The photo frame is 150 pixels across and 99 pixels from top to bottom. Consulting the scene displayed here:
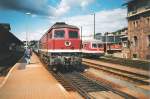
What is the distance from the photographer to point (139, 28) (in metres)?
45.5

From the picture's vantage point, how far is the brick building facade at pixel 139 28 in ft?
141

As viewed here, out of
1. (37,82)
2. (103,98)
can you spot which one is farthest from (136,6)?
(103,98)

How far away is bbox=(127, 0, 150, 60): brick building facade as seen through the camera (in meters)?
42.9

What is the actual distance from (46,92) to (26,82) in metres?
3.76

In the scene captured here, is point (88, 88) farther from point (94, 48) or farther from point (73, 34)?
point (94, 48)

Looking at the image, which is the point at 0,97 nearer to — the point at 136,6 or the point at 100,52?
the point at 100,52

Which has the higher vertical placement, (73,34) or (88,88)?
(73,34)

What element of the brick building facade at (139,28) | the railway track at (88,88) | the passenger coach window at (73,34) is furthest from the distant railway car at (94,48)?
the railway track at (88,88)

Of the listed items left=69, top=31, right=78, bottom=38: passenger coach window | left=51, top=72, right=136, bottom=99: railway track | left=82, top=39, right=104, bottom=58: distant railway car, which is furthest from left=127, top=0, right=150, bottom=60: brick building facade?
left=51, top=72, right=136, bottom=99: railway track

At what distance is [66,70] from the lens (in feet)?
78.4

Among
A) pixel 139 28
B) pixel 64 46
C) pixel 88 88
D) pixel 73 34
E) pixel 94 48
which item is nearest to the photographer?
pixel 88 88

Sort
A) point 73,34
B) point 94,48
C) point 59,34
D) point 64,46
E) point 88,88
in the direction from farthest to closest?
point 94,48 → point 73,34 → point 59,34 → point 64,46 → point 88,88

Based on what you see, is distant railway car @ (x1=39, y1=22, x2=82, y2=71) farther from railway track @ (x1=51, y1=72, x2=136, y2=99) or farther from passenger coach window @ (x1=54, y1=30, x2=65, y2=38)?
railway track @ (x1=51, y1=72, x2=136, y2=99)

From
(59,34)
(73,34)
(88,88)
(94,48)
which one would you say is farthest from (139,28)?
(88,88)
